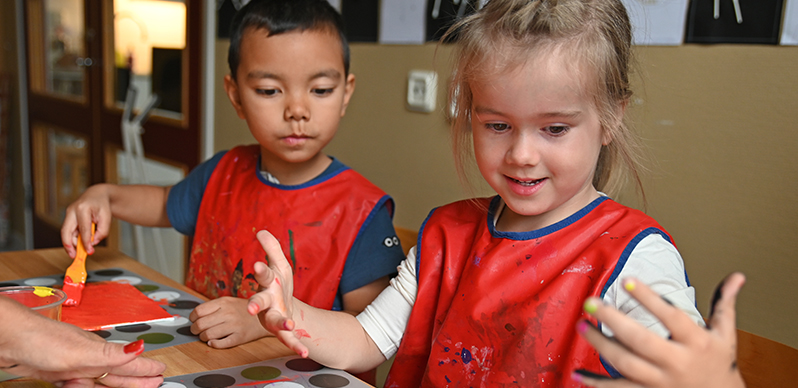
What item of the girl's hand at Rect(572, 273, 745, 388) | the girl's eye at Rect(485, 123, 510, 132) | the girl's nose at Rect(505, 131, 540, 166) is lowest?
the girl's hand at Rect(572, 273, 745, 388)

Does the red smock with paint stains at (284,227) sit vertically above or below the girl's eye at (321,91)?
below

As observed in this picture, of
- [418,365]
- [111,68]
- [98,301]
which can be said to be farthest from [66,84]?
[418,365]

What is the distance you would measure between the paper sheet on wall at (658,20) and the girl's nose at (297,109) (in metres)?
0.65

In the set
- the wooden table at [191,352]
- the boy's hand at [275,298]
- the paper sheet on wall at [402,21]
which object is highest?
the paper sheet on wall at [402,21]

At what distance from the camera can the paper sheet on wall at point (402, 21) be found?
168 cm

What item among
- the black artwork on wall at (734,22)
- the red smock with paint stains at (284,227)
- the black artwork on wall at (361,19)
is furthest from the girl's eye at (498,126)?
the black artwork on wall at (361,19)

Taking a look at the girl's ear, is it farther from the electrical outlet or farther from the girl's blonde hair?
the electrical outlet

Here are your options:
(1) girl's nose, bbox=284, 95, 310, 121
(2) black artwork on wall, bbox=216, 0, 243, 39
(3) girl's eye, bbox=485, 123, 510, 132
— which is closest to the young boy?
(1) girl's nose, bbox=284, 95, 310, 121

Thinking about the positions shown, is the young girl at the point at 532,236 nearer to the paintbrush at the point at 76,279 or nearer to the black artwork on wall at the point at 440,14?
the paintbrush at the point at 76,279

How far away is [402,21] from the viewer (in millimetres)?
1734

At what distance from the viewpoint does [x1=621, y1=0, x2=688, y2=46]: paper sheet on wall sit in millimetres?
1199

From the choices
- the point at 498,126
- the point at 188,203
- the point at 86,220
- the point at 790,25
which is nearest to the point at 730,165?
the point at 790,25

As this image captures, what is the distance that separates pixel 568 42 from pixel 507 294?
1.06 feet

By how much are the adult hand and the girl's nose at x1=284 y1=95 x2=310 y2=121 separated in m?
0.51
